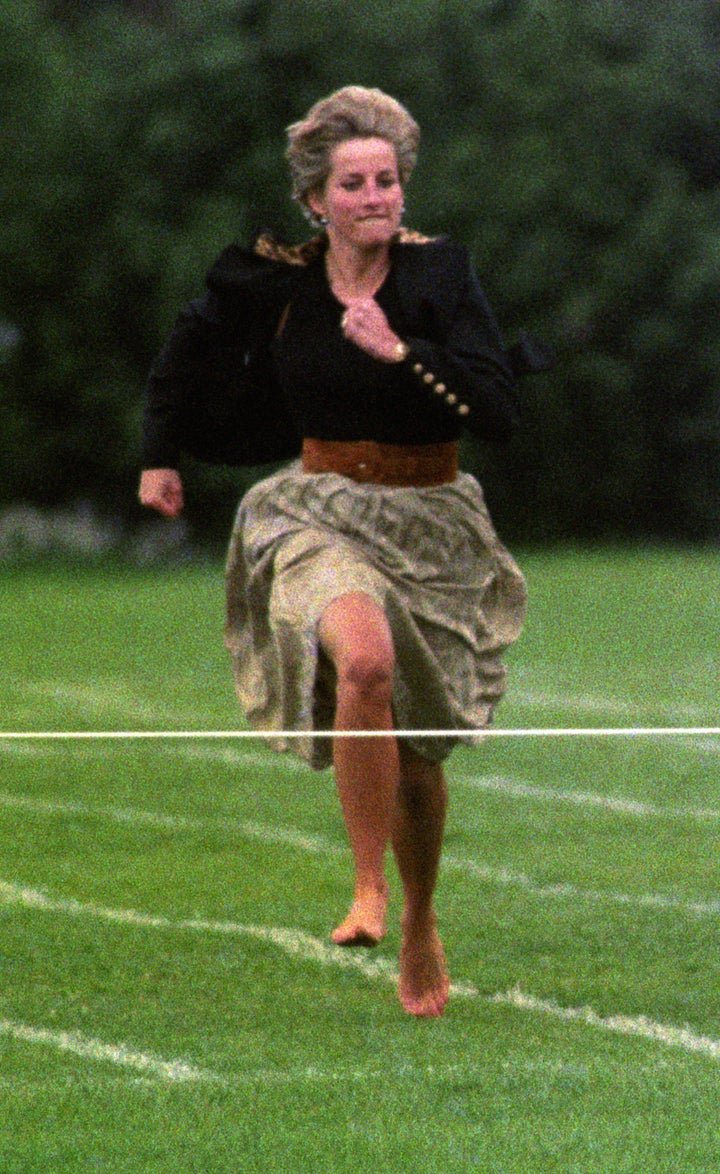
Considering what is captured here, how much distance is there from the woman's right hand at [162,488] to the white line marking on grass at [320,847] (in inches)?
101

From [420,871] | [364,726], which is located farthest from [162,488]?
[420,871]

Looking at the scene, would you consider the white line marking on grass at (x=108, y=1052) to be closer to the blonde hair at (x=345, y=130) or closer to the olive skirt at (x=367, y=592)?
the olive skirt at (x=367, y=592)

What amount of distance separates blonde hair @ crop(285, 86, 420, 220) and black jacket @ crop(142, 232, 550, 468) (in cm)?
20

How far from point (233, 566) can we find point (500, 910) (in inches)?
89.3

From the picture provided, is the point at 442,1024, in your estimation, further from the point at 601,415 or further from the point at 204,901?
the point at 601,415

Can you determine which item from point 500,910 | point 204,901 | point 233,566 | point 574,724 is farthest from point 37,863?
point 574,724

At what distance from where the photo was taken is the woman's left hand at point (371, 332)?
22.6 feet

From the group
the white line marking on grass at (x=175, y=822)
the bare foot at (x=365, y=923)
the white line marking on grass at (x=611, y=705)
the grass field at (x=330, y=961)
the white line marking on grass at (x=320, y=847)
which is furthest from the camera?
the white line marking on grass at (x=611, y=705)

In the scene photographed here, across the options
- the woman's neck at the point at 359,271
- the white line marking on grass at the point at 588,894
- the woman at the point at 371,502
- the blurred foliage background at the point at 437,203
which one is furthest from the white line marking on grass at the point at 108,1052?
the blurred foliage background at the point at 437,203

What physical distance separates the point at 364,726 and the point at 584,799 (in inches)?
236

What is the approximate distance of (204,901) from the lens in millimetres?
9695

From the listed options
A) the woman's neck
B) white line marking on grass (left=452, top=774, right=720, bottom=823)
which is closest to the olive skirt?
the woman's neck

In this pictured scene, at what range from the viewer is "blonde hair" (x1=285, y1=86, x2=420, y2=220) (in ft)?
23.7

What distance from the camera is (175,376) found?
24.8 feet
